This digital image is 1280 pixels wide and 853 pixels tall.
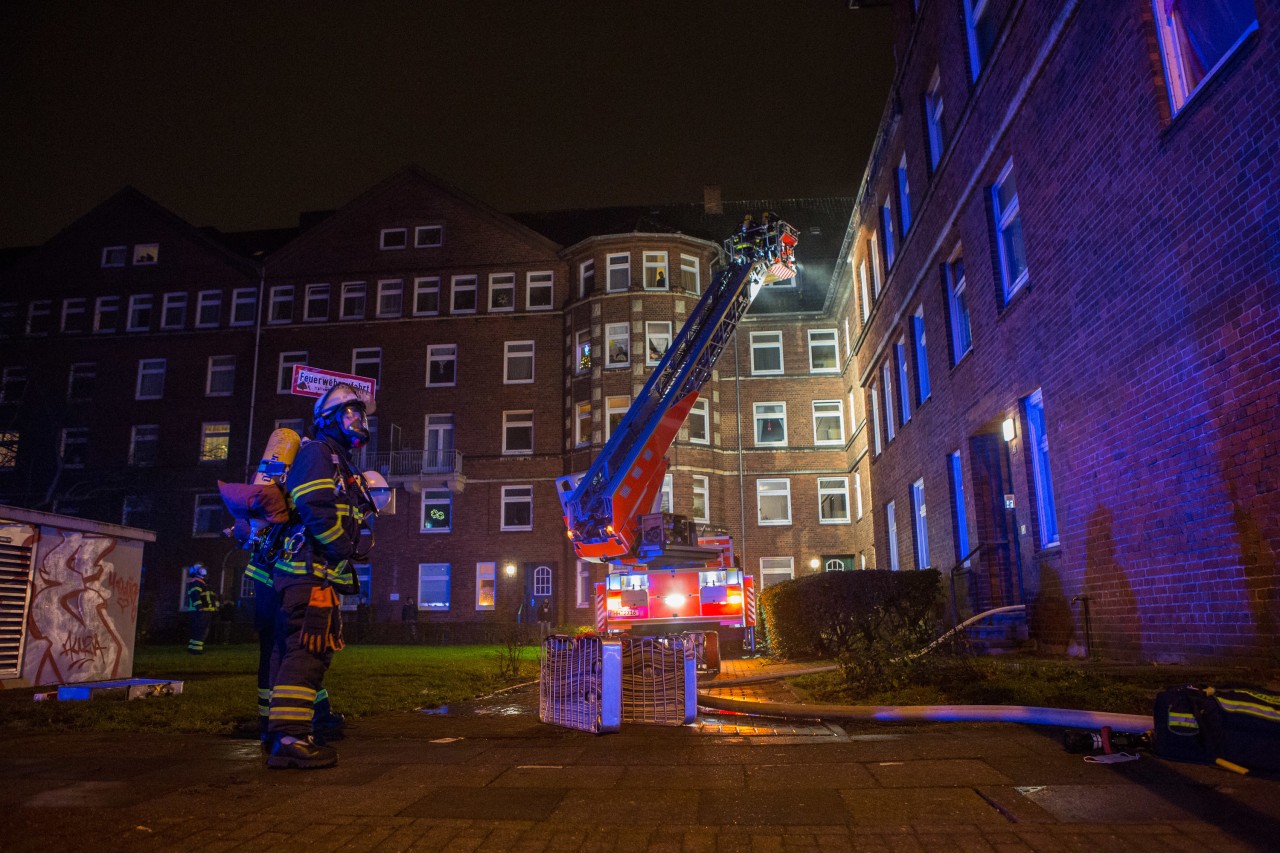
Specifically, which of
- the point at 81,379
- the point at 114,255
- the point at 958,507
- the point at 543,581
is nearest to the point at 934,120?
the point at 958,507

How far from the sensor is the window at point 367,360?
35.0 meters

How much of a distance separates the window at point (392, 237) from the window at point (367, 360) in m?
4.43

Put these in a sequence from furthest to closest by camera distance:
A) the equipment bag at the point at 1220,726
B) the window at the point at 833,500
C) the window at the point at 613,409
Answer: the window at the point at 833,500 → the window at the point at 613,409 → the equipment bag at the point at 1220,726

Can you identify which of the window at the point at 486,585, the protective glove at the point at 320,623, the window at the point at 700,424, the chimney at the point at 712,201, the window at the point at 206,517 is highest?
the chimney at the point at 712,201

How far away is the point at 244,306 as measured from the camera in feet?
119

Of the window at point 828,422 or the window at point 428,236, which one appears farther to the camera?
the window at point 428,236

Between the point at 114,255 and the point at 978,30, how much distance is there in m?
37.4

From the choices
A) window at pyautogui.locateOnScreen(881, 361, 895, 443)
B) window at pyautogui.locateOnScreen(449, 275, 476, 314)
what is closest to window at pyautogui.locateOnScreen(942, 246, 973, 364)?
window at pyautogui.locateOnScreen(881, 361, 895, 443)

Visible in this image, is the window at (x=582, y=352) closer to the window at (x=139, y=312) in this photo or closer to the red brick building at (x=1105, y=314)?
the window at (x=139, y=312)

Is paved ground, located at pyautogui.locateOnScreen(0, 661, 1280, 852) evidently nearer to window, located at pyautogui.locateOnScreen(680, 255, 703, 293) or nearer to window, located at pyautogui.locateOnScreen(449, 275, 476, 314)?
window, located at pyautogui.locateOnScreen(680, 255, 703, 293)

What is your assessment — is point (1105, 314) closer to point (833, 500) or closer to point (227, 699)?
point (227, 699)

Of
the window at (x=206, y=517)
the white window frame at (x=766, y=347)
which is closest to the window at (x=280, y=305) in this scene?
the window at (x=206, y=517)

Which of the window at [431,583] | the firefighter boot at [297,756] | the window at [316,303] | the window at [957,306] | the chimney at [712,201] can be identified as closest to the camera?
the firefighter boot at [297,756]

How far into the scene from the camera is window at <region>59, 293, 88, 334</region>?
36.9 metres
